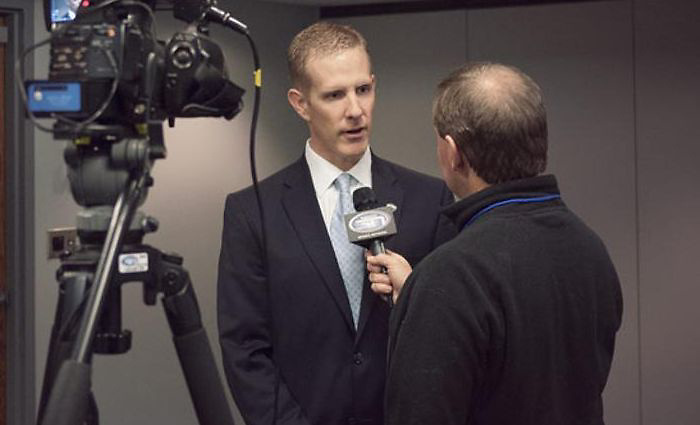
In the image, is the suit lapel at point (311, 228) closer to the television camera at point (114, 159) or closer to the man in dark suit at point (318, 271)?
the man in dark suit at point (318, 271)

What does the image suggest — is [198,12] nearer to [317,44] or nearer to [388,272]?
[317,44]

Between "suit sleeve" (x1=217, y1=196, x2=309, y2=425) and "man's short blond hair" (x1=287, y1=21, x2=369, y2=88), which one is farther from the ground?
"man's short blond hair" (x1=287, y1=21, x2=369, y2=88)

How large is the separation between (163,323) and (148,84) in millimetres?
2974

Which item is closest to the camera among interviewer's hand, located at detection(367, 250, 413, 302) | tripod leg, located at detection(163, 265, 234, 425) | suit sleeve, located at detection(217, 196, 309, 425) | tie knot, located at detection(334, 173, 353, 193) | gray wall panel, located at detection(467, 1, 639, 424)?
tripod leg, located at detection(163, 265, 234, 425)

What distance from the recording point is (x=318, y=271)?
1.88m

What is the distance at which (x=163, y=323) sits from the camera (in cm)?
420

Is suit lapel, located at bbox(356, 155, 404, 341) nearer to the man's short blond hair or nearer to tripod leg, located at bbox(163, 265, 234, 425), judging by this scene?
the man's short blond hair

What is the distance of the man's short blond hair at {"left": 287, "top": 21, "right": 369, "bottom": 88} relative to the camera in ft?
6.28

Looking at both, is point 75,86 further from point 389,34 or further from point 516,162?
point 389,34

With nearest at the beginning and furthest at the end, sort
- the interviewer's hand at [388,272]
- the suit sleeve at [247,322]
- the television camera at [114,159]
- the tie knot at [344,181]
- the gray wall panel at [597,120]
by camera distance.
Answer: the television camera at [114,159] → the interviewer's hand at [388,272] → the suit sleeve at [247,322] → the tie knot at [344,181] → the gray wall panel at [597,120]

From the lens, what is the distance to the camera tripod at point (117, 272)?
1.31 metres

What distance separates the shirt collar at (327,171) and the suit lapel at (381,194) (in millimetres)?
20

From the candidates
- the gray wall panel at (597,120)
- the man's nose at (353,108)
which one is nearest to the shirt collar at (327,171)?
the man's nose at (353,108)

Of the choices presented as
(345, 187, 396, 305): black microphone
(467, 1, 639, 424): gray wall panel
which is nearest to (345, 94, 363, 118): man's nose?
(345, 187, 396, 305): black microphone
